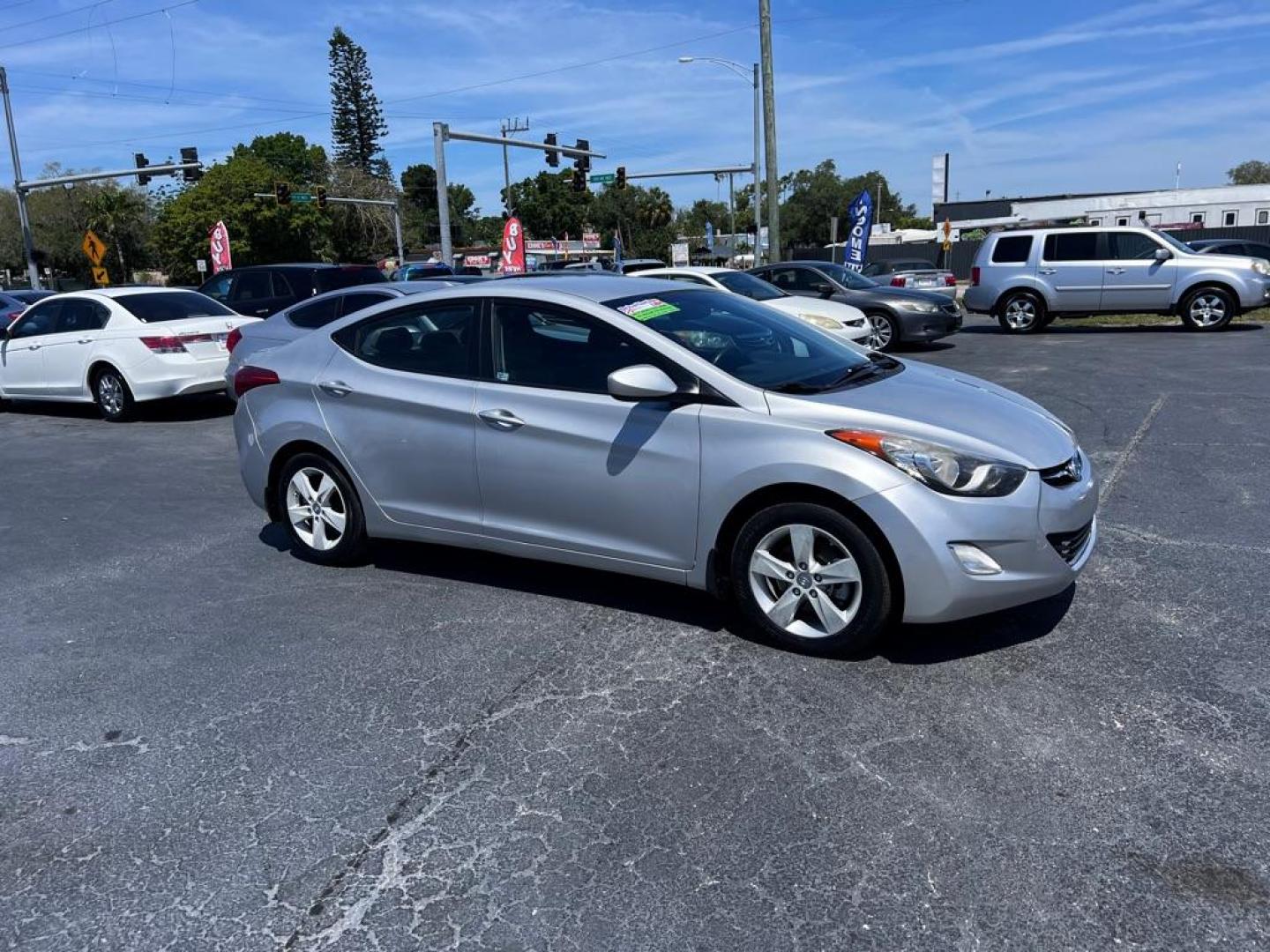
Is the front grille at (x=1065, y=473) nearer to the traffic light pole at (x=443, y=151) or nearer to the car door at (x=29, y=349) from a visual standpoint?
the car door at (x=29, y=349)

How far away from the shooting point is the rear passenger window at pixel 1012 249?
1748 centimetres

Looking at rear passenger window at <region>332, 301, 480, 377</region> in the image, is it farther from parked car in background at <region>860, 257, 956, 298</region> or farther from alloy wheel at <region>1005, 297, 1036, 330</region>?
parked car in background at <region>860, 257, 956, 298</region>

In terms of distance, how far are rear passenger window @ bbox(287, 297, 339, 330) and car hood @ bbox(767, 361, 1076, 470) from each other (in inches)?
295

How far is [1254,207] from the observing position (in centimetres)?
6444

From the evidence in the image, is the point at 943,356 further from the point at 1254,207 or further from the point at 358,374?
the point at 1254,207

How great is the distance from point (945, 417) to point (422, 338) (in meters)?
2.71

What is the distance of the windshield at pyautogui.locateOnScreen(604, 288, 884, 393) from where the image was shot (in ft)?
14.9

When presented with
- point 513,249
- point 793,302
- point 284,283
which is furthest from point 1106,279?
point 513,249

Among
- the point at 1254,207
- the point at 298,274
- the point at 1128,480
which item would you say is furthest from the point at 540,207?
the point at 1128,480

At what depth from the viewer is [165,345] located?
10969mm

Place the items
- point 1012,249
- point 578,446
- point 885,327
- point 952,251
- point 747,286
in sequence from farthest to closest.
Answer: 1. point 952,251
2. point 1012,249
3. point 885,327
4. point 747,286
5. point 578,446

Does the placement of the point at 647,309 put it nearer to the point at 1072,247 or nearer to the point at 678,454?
the point at 678,454

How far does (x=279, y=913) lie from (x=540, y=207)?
4608 inches

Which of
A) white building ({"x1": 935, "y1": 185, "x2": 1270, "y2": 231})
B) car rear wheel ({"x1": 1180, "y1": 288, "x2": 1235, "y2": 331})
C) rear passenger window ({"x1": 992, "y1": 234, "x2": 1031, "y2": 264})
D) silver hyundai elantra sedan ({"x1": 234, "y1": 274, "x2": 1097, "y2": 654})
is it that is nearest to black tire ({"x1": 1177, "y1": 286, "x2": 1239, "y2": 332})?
car rear wheel ({"x1": 1180, "y1": 288, "x2": 1235, "y2": 331})
